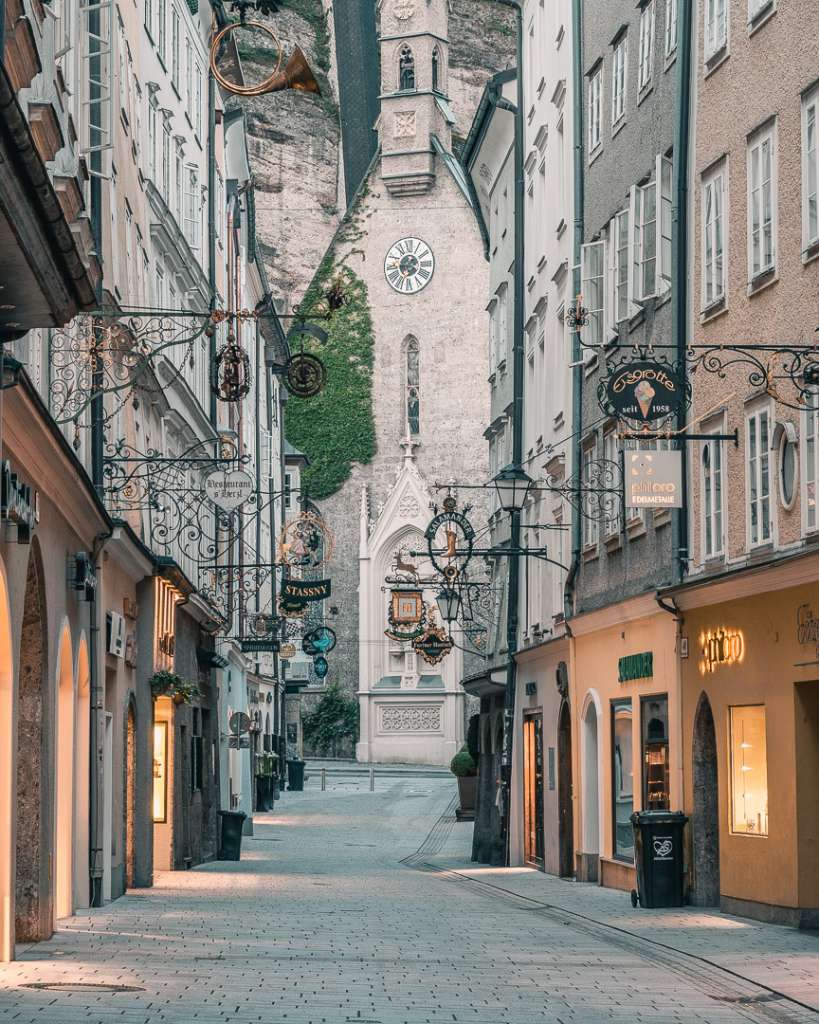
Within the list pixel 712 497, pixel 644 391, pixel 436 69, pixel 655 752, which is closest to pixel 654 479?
pixel 712 497

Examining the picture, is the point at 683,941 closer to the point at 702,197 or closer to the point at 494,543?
the point at 702,197

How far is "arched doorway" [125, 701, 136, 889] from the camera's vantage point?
82.3ft

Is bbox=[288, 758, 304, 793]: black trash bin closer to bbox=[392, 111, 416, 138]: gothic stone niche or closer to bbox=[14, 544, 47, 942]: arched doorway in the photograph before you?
bbox=[392, 111, 416, 138]: gothic stone niche

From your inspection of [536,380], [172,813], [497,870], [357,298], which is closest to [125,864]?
[172,813]

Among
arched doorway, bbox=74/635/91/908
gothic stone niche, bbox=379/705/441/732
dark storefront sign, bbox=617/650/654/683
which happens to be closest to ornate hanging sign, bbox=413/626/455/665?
dark storefront sign, bbox=617/650/654/683

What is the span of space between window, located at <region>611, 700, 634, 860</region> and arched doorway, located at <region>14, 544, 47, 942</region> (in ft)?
34.4

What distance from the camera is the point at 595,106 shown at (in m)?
28.9

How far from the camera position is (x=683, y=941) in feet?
55.6

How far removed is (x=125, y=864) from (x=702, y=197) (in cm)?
1125

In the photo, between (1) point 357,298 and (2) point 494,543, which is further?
(1) point 357,298

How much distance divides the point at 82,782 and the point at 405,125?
5881 centimetres

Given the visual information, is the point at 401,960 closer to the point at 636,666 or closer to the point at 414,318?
the point at 636,666

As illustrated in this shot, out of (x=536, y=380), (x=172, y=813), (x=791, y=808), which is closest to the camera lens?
(x=791, y=808)

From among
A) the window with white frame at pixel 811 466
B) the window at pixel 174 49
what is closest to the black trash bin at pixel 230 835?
the window at pixel 174 49
